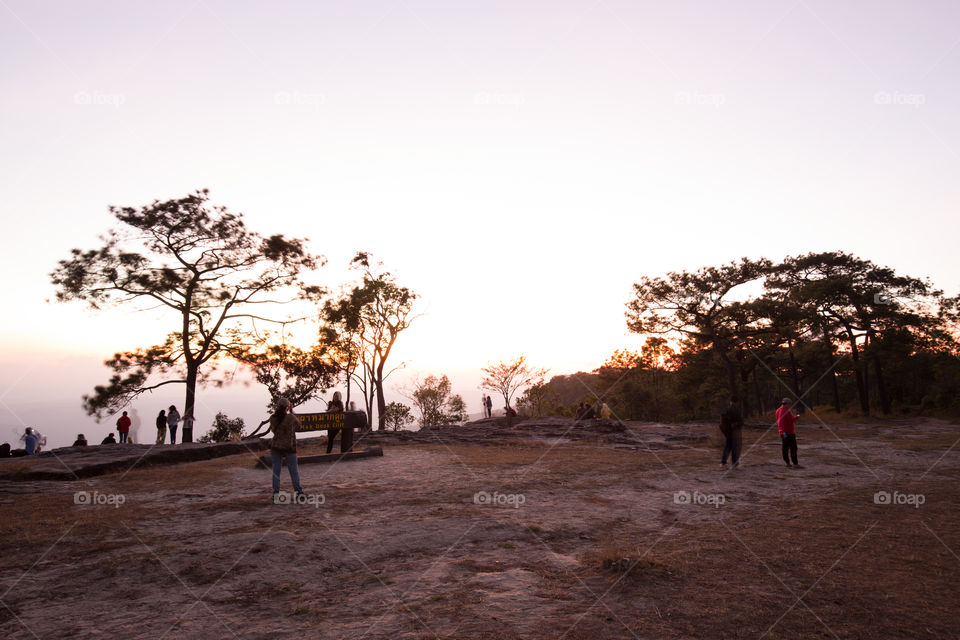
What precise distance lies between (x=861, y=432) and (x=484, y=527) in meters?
28.5

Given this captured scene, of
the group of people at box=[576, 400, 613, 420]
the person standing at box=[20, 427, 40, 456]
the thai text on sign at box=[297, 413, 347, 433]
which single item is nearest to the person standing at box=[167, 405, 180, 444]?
the person standing at box=[20, 427, 40, 456]

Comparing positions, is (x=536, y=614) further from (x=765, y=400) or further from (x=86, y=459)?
(x=765, y=400)

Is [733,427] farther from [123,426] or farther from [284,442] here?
[123,426]

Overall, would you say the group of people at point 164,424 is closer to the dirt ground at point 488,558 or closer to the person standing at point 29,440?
the person standing at point 29,440

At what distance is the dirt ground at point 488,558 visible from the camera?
5398mm

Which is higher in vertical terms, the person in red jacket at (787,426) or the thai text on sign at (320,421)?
the thai text on sign at (320,421)

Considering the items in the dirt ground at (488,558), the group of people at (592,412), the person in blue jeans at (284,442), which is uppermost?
the person in blue jeans at (284,442)

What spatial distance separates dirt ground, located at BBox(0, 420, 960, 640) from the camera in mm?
5398

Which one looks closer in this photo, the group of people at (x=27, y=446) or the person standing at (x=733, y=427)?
the person standing at (x=733, y=427)

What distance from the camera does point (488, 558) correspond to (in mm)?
7492

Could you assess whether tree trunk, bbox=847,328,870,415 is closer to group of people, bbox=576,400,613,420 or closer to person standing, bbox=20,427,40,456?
group of people, bbox=576,400,613,420

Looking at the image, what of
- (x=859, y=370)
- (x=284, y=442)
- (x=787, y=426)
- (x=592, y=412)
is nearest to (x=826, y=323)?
(x=859, y=370)

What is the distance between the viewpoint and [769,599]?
5.89m

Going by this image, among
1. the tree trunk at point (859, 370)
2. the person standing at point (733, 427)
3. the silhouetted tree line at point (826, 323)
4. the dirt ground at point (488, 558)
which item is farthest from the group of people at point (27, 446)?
the tree trunk at point (859, 370)
